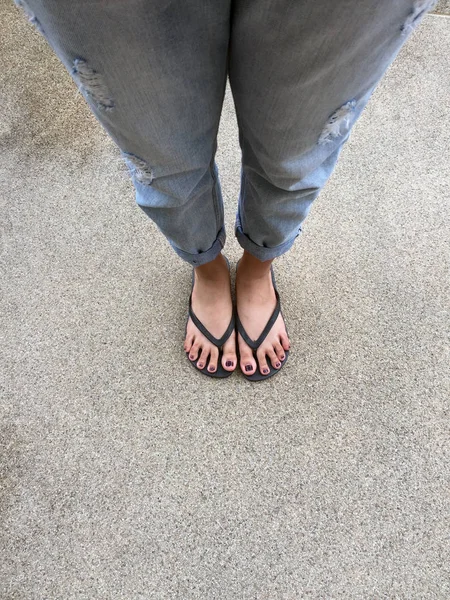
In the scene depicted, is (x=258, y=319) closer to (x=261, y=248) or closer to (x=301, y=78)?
(x=261, y=248)

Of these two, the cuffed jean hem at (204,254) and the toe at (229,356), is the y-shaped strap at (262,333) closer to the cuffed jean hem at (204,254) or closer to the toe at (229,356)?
the toe at (229,356)

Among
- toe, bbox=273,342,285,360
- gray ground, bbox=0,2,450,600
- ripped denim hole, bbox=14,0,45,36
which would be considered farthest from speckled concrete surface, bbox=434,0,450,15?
ripped denim hole, bbox=14,0,45,36

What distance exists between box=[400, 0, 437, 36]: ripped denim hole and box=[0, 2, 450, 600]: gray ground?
0.63 meters

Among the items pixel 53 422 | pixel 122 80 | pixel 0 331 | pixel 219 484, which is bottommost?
pixel 219 484

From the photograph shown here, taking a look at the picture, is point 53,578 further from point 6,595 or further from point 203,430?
point 203,430

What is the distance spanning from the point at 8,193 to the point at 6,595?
0.86m

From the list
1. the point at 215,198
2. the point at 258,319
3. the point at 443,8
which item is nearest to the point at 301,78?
the point at 215,198

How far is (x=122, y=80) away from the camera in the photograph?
0.40m

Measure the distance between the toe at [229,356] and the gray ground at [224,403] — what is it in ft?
0.12

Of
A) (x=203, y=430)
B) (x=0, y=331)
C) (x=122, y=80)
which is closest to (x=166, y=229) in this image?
(x=122, y=80)

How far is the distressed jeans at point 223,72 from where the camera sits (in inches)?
13.5

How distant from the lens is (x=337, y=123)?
46 centimetres

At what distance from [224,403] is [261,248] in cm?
31

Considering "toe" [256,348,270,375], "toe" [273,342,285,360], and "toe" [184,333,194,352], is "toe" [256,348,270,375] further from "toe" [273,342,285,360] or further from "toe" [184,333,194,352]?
"toe" [184,333,194,352]
